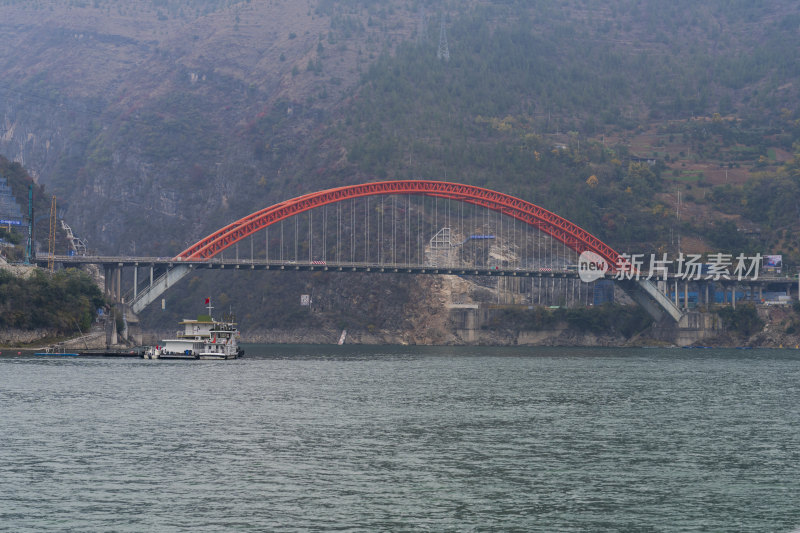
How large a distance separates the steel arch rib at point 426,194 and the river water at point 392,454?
1994 inches

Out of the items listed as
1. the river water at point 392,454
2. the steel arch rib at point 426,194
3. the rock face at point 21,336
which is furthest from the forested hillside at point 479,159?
the river water at point 392,454

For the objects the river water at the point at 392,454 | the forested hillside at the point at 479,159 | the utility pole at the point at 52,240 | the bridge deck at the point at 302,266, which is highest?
the forested hillside at the point at 479,159

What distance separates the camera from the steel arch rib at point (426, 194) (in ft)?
379

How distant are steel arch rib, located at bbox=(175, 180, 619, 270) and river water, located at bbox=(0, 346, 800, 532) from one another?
50640mm

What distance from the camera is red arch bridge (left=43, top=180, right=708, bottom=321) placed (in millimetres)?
113625

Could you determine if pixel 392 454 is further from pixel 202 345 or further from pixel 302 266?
pixel 302 266

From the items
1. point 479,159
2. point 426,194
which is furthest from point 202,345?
point 479,159

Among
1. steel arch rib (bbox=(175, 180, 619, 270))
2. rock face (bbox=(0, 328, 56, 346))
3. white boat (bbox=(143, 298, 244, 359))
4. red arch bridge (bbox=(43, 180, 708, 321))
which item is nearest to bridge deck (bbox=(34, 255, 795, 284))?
red arch bridge (bbox=(43, 180, 708, 321))

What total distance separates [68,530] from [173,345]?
210 ft

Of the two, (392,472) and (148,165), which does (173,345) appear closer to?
(392,472)

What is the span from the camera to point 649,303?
130 metres

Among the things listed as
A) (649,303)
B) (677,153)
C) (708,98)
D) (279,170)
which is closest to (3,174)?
(279,170)

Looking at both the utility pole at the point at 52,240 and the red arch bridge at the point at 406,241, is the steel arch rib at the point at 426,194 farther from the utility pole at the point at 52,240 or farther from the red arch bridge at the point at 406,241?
the utility pole at the point at 52,240

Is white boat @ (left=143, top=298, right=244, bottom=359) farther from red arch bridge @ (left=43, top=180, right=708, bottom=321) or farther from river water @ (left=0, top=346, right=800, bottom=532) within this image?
river water @ (left=0, top=346, right=800, bottom=532)
